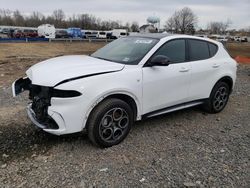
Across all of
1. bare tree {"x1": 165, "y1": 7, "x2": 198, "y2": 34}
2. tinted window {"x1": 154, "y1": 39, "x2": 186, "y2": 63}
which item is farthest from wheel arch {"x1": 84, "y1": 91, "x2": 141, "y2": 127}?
bare tree {"x1": 165, "y1": 7, "x2": 198, "y2": 34}

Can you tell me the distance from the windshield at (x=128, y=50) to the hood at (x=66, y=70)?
0.88 ft

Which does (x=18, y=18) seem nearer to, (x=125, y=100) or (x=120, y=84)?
(x=125, y=100)

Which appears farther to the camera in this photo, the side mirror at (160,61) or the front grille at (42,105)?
the side mirror at (160,61)

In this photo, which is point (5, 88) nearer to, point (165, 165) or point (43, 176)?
point (43, 176)

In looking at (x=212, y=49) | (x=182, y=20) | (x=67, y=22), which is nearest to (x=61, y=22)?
(x=67, y=22)

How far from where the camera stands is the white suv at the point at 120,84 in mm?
3383

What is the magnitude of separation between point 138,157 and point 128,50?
1.82 metres

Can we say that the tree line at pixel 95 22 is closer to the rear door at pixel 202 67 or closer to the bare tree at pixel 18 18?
the bare tree at pixel 18 18

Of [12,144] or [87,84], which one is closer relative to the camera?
[87,84]

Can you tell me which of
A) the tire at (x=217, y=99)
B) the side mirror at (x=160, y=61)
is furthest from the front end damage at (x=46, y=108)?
the tire at (x=217, y=99)

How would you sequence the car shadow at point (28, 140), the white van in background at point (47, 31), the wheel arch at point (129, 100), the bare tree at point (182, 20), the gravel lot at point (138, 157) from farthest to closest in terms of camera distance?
the bare tree at point (182, 20) → the white van in background at point (47, 31) → the wheel arch at point (129, 100) → the car shadow at point (28, 140) → the gravel lot at point (138, 157)

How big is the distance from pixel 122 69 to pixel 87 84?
0.64 meters

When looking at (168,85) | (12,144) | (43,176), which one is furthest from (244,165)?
(12,144)

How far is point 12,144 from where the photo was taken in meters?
3.87
